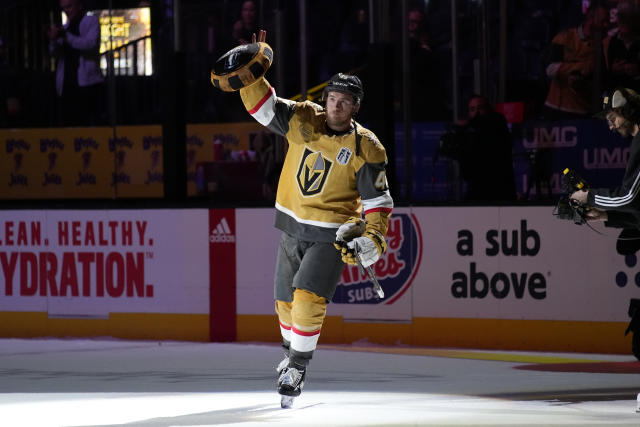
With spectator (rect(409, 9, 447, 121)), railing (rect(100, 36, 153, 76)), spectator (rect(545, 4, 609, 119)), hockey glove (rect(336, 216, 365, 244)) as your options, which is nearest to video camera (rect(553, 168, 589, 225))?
hockey glove (rect(336, 216, 365, 244))

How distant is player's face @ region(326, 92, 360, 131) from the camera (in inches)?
221

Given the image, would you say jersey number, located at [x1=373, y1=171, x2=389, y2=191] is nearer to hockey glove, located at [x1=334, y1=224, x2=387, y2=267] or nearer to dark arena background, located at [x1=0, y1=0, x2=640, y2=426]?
hockey glove, located at [x1=334, y1=224, x2=387, y2=267]

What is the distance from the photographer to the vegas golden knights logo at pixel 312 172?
568 centimetres

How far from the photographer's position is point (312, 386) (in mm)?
6375

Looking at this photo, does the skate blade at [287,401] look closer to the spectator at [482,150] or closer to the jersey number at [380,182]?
the jersey number at [380,182]

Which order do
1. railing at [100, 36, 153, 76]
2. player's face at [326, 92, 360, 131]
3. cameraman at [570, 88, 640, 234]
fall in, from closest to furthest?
cameraman at [570, 88, 640, 234], player's face at [326, 92, 360, 131], railing at [100, 36, 153, 76]

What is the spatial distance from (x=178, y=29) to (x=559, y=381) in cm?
440

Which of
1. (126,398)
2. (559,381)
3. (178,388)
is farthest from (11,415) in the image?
(559,381)

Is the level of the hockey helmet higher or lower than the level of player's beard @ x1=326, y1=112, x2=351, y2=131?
higher

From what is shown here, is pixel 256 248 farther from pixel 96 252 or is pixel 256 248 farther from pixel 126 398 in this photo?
pixel 126 398

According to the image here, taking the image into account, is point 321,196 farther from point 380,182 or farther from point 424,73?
point 424,73

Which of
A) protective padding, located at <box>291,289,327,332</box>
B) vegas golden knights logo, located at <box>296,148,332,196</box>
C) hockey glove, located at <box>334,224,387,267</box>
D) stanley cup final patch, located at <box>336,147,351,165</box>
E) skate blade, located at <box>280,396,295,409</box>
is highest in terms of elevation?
stanley cup final patch, located at <box>336,147,351,165</box>

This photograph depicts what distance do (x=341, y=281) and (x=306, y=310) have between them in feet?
9.18

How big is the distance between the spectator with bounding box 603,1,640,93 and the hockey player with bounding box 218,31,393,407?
3.28m
